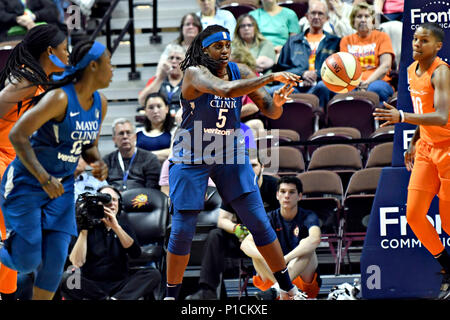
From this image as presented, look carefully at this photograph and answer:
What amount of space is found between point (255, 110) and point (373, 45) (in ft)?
5.84

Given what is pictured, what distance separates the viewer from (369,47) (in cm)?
923

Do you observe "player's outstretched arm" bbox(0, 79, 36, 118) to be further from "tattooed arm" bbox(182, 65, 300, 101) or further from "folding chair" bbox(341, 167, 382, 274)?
"folding chair" bbox(341, 167, 382, 274)

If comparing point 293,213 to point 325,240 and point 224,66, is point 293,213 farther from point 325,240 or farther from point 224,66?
point 224,66

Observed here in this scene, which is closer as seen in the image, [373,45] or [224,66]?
[224,66]

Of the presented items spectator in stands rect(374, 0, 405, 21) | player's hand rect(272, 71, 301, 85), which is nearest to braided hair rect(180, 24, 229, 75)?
player's hand rect(272, 71, 301, 85)

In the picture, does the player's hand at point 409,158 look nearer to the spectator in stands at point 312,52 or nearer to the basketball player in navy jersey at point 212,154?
the basketball player in navy jersey at point 212,154

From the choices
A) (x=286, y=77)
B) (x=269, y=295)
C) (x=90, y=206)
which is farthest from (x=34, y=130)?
(x=269, y=295)

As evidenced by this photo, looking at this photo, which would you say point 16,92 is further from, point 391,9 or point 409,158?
point 391,9

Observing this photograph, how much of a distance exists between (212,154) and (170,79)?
4082 millimetres

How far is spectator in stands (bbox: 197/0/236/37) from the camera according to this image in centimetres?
1020

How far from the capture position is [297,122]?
8820 millimetres

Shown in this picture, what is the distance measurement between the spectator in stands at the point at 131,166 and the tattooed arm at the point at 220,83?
104 inches

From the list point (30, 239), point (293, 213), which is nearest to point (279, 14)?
point (293, 213)

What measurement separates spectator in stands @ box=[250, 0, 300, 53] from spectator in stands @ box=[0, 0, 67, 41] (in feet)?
8.29
